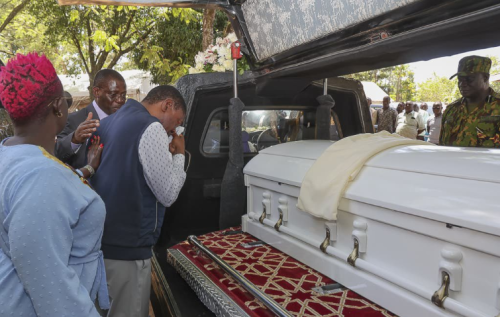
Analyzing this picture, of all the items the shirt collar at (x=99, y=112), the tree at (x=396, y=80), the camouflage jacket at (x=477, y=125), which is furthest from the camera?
the tree at (x=396, y=80)

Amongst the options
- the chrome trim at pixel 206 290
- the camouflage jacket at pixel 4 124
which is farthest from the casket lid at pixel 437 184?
the camouflage jacket at pixel 4 124

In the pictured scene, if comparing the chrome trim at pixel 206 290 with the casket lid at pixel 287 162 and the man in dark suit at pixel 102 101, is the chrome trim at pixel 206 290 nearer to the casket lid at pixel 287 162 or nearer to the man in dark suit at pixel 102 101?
the casket lid at pixel 287 162

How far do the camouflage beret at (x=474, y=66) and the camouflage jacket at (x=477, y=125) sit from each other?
18cm

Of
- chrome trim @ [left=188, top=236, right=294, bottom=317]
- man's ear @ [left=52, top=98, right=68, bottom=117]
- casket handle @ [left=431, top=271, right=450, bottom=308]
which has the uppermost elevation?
man's ear @ [left=52, top=98, right=68, bottom=117]

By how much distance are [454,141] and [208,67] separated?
2.22 metres

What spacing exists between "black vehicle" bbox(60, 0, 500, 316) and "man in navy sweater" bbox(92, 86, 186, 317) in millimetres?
367

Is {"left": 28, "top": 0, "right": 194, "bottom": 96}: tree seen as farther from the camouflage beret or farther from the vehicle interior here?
the camouflage beret

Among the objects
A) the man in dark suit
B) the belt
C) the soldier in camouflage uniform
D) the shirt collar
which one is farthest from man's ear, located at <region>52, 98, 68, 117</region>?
the soldier in camouflage uniform

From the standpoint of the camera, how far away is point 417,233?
170cm

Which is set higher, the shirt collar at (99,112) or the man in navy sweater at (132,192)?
the shirt collar at (99,112)

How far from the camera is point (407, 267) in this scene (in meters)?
1.76

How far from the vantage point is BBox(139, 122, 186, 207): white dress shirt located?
218 centimetres

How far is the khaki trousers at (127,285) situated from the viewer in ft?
7.53

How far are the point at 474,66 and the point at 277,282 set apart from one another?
214cm
